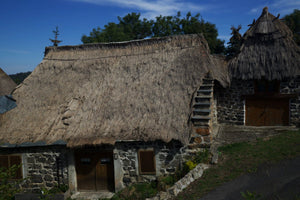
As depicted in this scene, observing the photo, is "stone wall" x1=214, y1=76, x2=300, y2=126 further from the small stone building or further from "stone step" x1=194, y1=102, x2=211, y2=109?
"stone step" x1=194, y1=102, x2=211, y2=109

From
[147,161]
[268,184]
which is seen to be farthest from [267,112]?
[147,161]

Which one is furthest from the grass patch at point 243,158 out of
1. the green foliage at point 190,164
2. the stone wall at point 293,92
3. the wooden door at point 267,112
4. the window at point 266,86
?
the window at point 266,86

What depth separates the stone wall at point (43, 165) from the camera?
1009 cm

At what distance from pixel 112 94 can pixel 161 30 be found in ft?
77.1

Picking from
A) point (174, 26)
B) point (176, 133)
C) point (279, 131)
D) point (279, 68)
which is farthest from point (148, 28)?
point (176, 133)

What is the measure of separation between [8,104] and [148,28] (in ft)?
82.3

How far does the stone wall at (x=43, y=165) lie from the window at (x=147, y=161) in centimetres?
339

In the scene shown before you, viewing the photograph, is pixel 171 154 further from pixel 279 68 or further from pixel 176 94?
pixel 279 68

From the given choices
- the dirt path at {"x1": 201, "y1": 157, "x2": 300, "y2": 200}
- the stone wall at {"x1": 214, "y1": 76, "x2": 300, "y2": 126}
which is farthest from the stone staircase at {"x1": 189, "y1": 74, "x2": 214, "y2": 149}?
the stone wall at {"x1": 214, "y1": 76, "x2": 300, "y2": 126}

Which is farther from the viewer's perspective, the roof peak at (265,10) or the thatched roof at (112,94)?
the roof peak at (265,10)

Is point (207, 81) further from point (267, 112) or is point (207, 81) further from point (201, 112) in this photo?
point (267, 112)

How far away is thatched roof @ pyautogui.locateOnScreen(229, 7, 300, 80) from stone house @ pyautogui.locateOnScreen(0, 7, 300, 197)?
0.06 metres

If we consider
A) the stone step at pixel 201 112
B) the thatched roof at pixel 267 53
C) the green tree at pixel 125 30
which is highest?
the green tree at pixel 125 30

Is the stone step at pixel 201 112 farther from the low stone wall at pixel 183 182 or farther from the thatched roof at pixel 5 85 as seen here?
the thatched roof at pixel 5 85
